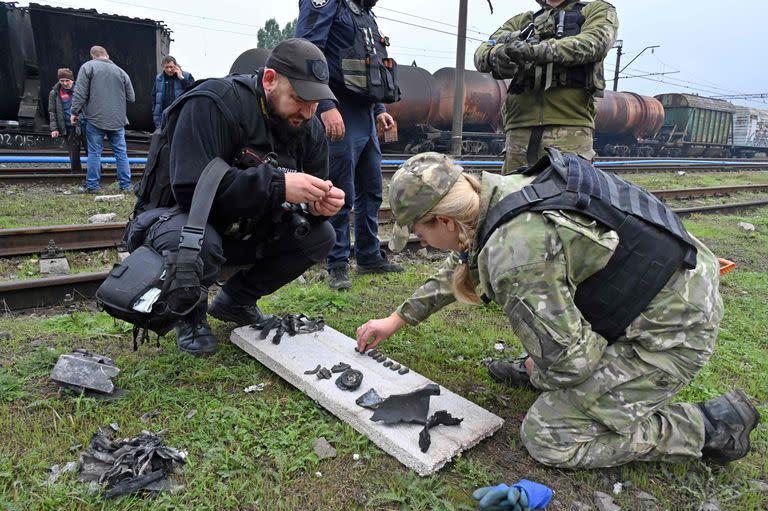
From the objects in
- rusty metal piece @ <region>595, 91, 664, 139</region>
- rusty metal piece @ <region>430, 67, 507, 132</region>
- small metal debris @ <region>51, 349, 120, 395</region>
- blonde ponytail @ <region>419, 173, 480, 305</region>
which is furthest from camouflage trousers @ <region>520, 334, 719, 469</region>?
rusty metal piece @ <region>595, 91, 664, 139</region>

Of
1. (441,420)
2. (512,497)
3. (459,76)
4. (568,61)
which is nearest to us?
(512,497)

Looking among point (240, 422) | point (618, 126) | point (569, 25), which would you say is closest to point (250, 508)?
point (240, 422)

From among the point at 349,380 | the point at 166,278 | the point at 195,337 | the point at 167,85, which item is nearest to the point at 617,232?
the point at 349,380

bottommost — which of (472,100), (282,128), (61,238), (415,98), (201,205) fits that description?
(61,238)

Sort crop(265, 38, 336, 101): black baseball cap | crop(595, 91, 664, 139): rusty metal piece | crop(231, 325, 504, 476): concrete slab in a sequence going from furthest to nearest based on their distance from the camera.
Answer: crop(595, 91, 664, 139): rusty metal piece < crop(265, 38, 336, 101): black baseball cap < crop(231, 325, 504, 476): concrete slab

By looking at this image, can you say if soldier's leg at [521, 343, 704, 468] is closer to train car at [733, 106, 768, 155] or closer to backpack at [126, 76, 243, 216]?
backpack at [126, 76, 243, 216]

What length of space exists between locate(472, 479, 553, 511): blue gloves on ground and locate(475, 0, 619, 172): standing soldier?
250cm

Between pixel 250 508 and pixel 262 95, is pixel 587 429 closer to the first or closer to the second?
pixel 250 508

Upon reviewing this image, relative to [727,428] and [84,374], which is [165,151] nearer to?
[84,374]

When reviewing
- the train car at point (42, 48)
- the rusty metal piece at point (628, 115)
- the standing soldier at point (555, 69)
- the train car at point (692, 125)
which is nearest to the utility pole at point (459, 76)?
the train car at point (42, 48)

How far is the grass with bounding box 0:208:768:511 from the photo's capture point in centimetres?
192

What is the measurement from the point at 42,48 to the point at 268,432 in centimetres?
1306

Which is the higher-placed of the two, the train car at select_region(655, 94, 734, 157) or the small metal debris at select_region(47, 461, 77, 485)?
the train car at select_region(655, 94, 734, 157)

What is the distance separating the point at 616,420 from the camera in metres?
2.02
